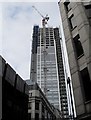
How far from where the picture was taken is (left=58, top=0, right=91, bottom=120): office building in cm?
1305

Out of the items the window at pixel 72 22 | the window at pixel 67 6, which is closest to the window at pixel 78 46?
the window at pixel 72 22

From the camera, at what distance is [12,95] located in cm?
2603

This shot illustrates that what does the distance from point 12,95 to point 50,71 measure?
125 metres

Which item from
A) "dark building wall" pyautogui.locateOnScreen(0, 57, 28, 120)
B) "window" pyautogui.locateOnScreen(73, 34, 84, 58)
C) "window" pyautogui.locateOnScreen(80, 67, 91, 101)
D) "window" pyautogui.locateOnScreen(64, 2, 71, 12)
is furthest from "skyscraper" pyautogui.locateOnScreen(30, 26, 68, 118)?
"window" pyautogui.locateOnScreen(80, 67, 91, 101)

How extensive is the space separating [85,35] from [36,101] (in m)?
51.1

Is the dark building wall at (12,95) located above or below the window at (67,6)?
below

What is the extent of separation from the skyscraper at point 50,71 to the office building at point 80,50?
121009 mm

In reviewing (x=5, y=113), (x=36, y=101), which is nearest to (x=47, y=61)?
(x=36, y=101)

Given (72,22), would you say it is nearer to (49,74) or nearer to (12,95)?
(12,95)

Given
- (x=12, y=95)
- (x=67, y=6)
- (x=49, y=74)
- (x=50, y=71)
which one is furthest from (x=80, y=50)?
(x=50, y=71)

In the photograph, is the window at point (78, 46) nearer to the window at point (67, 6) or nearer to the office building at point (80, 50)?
the office building at point (80, 50)

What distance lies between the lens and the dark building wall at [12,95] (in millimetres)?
23828

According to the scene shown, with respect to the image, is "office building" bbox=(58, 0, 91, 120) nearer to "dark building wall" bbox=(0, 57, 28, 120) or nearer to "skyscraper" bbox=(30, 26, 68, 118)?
"dark building wall" bbox=(0, 57, 28, 120)

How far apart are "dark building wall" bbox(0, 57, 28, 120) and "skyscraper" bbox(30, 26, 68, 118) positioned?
350 feet
